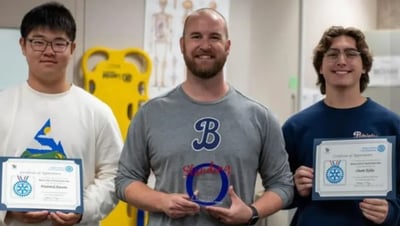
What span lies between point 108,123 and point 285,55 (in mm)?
2076

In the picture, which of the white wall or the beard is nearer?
the beard

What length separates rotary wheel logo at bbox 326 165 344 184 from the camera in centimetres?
203

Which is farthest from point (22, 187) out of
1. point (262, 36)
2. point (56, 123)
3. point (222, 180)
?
point (262, 36)

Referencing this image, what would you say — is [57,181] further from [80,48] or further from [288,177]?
[80,48]

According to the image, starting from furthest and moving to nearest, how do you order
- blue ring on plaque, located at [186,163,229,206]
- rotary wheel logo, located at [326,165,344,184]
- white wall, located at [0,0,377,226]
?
1. white wall, located at [0,0,377,226]
2. rotary wheel logo, located at [326,165,344,184]
3. blue ring on plaque, located at [186,163,229,206]

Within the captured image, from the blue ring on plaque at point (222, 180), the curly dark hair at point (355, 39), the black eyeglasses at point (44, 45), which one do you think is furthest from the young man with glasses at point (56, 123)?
the curly dark hair at point (355, 39)

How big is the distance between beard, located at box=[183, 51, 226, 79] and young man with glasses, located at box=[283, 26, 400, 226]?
16.6 inches

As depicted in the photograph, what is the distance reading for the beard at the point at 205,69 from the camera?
198 cm

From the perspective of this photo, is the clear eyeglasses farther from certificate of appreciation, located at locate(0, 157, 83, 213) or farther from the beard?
certificate of appreciation, located at locate(0, 157, 83, 213)

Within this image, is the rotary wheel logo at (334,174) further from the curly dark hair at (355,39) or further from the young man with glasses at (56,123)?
the young man with glasses at (56,123)

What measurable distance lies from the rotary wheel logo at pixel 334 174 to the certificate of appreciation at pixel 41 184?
867 mm

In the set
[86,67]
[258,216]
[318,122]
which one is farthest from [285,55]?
[258,216]

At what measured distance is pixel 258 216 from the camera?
195 centimetres

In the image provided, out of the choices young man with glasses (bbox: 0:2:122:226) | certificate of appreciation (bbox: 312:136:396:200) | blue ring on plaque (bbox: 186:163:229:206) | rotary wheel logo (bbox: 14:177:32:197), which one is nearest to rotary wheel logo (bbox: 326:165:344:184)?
certificate of appreciation (bbox: 312:136:396:200)
